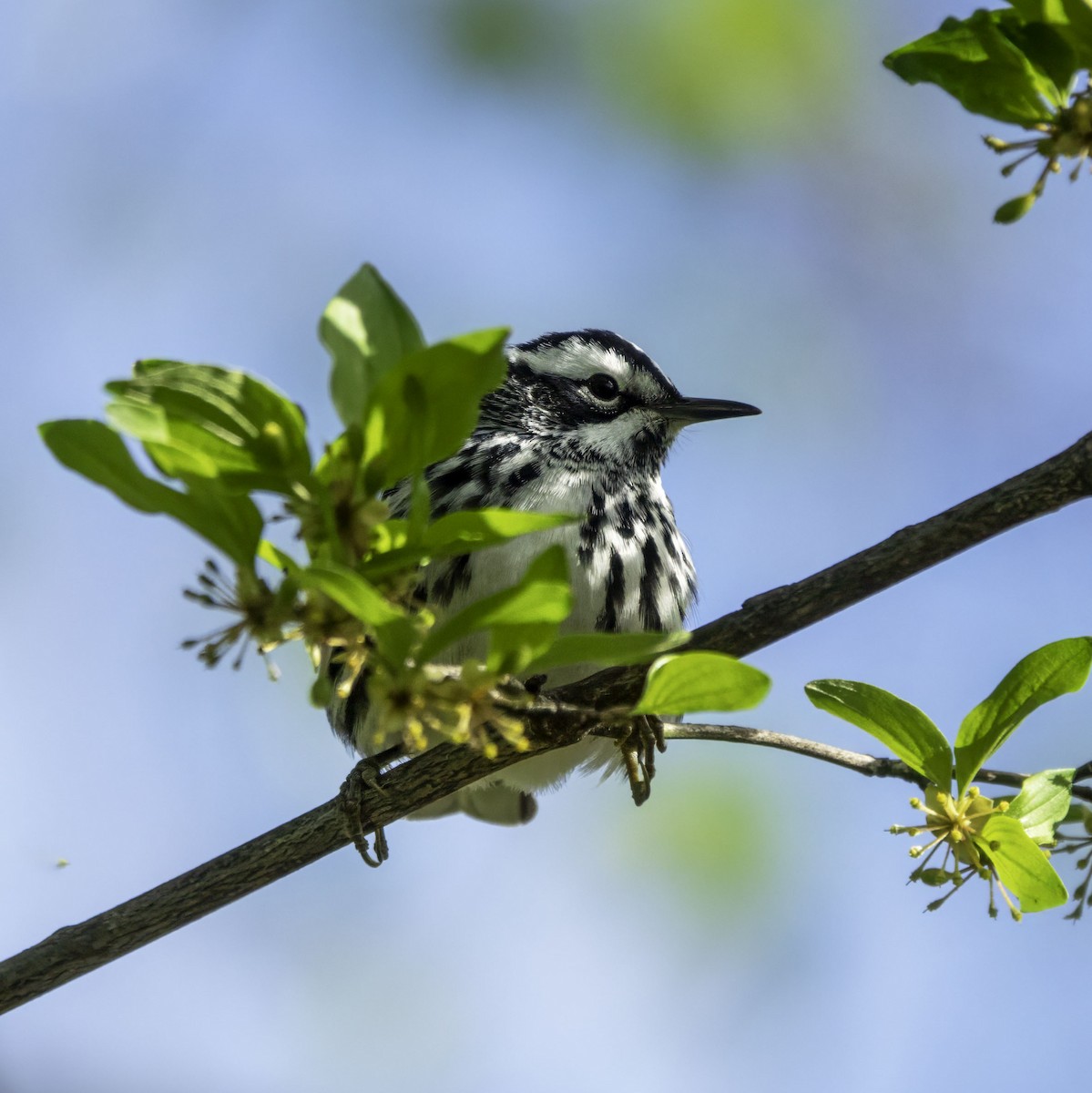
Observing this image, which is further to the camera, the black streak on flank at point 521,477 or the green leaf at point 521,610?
the black streak on flank at point 521,477

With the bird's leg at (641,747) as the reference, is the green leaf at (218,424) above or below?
above

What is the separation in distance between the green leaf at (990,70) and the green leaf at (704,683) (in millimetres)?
687

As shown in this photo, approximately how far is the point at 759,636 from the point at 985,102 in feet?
2.43

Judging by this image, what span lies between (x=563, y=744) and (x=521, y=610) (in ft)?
2.28

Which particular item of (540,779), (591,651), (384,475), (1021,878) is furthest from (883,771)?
(540,779)

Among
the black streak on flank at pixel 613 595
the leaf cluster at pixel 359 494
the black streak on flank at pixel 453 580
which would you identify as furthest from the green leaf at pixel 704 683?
the black streak on flank at pixel 613 595

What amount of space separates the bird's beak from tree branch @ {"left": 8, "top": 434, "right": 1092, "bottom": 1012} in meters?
1.64

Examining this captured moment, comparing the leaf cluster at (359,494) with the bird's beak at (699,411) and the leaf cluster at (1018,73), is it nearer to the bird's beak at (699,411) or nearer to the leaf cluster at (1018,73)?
the leaf cluster at (1018,73)

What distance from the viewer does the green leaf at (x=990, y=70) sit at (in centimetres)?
147

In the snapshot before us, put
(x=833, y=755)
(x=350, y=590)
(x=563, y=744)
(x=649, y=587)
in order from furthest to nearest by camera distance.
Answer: (x=649, y=587)
(x=833, y=755)
(x=563, y=744)
(x=350, y=590)

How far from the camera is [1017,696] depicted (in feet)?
5.97

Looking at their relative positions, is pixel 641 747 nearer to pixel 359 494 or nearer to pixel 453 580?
pixel 453 580

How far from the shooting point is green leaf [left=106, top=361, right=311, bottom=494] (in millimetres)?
1204

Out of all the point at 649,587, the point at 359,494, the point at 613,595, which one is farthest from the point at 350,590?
the point at 649,587
